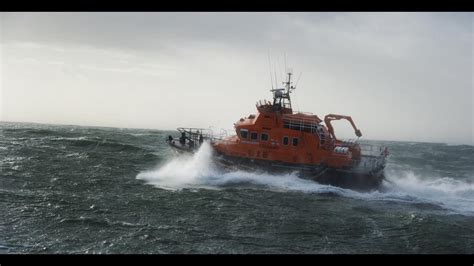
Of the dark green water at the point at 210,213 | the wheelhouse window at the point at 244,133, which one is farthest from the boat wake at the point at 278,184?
the wheelhouse window at the point at 244,133

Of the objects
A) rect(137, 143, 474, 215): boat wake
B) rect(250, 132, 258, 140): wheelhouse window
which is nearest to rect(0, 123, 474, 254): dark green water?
rect(137, 143, 474, 215): boat wake

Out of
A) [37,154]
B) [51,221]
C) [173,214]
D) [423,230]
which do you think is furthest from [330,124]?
[37,154]

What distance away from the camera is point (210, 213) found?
10016 mm

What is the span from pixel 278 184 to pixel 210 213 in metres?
4.75

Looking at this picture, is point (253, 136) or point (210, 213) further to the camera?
point (253, 136)

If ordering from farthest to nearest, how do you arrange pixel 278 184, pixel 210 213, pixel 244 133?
pixel 244 133
pixel 278 184
pixel 210 213

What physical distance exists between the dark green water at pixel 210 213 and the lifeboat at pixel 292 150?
483mm

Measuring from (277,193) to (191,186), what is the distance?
2836mm

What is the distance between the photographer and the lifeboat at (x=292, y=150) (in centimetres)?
1452

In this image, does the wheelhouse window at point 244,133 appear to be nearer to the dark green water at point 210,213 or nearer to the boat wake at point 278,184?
the boat wake at point 278,184

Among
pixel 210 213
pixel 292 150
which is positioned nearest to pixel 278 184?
pixel 292 150

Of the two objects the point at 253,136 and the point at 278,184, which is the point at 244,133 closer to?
the point at 253,136

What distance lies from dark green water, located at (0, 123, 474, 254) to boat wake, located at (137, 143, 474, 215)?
0.04 metres

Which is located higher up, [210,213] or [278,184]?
[278,184]
